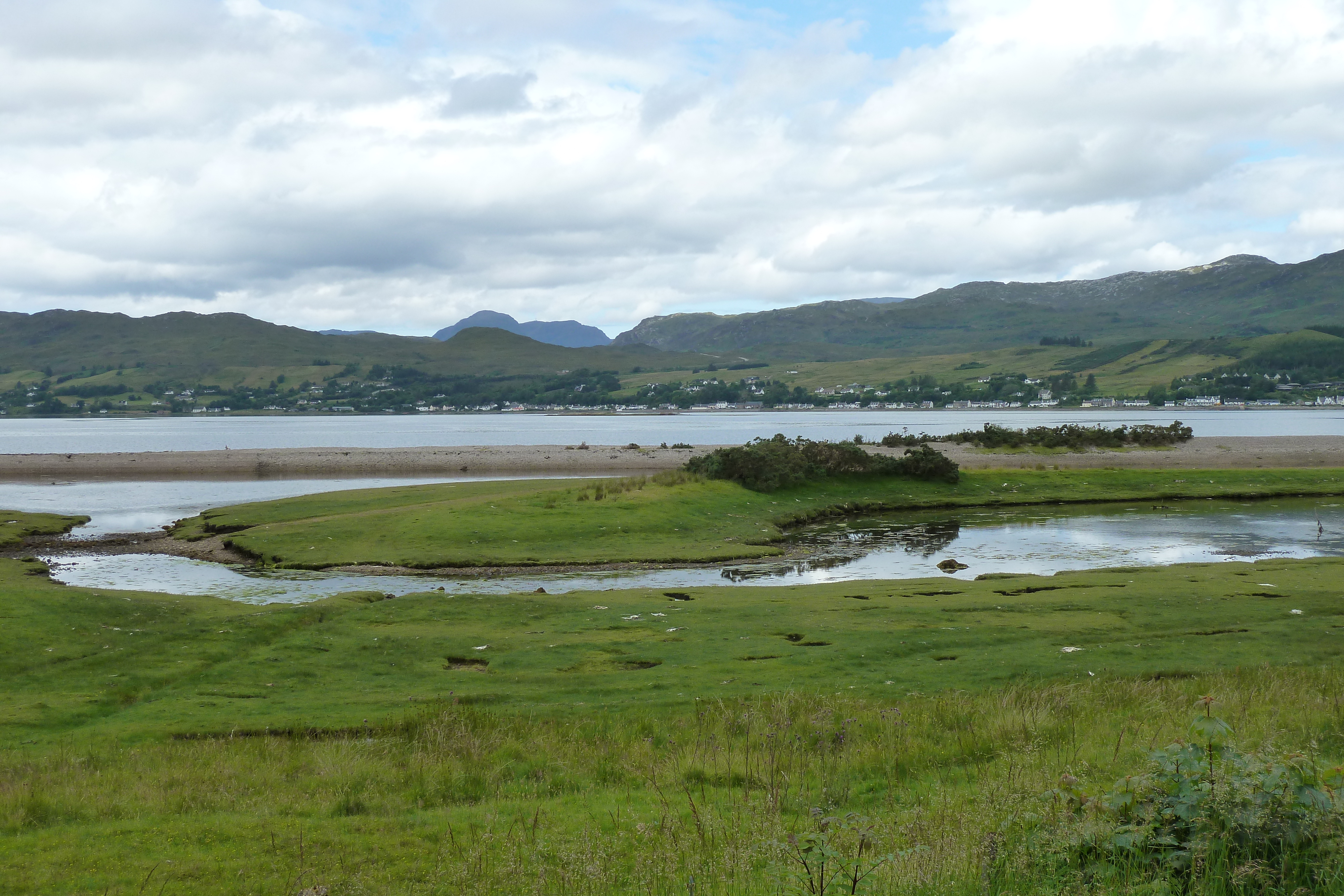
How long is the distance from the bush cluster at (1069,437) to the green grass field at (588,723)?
55.3 metres

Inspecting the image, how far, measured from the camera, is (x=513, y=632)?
74.4ft

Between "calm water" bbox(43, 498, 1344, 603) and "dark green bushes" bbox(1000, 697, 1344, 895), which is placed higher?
"dark green bushes" bbox(1000, 697, 1344, 895)

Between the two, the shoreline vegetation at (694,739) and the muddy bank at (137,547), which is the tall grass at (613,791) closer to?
the shoreline vegetation at (694,739)

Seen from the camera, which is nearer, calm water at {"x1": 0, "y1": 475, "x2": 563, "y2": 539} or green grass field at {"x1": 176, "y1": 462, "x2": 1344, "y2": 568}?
green grass field at {"x1": 176, "y1": 462, "x2": 1344, "y2": 568}

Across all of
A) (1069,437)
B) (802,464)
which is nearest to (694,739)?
(802,464)

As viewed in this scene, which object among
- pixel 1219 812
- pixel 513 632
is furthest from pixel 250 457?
pixel 1219 812

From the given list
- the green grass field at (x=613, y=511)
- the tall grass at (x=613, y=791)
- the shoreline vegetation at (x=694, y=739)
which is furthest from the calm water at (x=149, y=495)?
the tall grass at (x=613, y=791)

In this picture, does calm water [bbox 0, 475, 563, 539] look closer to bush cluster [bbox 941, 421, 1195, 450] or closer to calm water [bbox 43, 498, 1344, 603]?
calm water [bbox 43, 498, 1344, 603]

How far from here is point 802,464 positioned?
53.3 meters

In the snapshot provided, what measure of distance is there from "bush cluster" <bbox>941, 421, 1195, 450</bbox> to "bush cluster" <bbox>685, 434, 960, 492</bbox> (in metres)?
22.6

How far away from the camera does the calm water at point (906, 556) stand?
1262 inches

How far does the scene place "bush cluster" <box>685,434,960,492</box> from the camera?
171 ft

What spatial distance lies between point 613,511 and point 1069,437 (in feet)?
173

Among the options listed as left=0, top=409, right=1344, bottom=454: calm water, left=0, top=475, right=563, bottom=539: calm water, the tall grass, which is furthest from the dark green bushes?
left=0, top=409, right=1344, bottom=454: calm water
